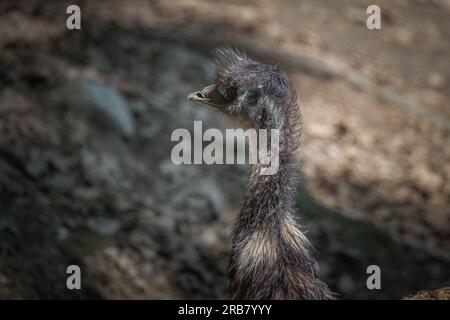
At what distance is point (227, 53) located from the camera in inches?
158

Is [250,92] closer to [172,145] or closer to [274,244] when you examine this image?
[274,244]

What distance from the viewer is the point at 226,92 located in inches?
155

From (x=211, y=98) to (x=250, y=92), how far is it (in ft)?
1.00

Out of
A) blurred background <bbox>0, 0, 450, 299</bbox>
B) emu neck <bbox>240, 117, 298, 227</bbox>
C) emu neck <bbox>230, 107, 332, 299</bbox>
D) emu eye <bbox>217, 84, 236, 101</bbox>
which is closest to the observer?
emu neck <bbox>230, 107, 332, 299</bbox>

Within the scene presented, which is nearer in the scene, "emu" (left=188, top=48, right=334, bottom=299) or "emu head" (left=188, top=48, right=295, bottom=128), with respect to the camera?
"emu" (left=188, top=48, right=334, bottom=299)

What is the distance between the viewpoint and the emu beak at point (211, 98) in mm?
4004

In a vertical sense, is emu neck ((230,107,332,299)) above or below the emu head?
below

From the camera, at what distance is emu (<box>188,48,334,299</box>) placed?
3.65 meters

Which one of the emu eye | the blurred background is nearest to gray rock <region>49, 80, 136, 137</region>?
the blurred background

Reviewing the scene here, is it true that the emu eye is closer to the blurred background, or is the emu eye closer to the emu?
the emu

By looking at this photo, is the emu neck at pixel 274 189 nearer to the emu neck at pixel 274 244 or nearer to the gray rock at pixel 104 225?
the emu neck at pixel 274 244

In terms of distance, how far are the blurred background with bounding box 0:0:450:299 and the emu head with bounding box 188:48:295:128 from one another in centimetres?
181
